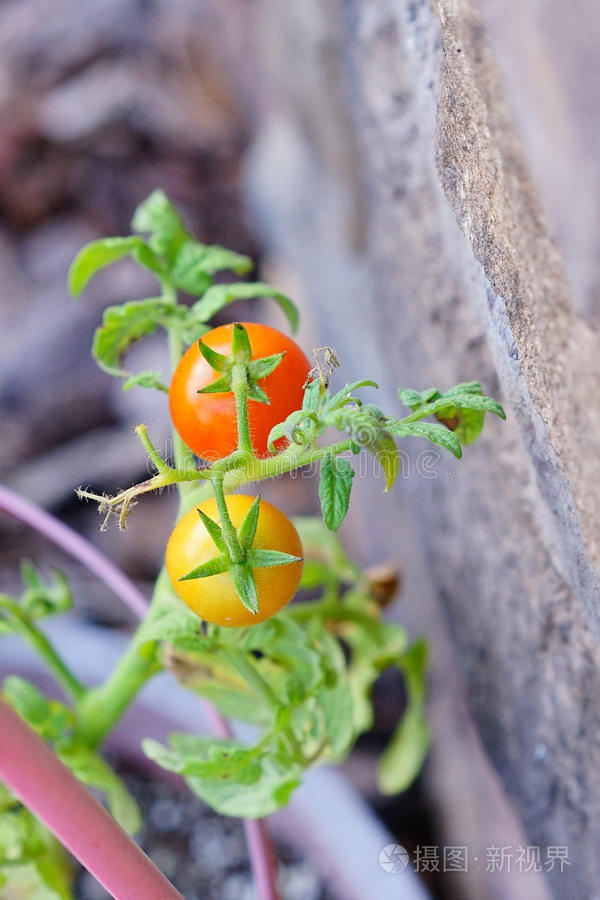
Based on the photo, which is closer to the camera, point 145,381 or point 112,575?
point 145,381

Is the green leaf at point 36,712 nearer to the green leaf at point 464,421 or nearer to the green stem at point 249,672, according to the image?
the green stem at point 249,672

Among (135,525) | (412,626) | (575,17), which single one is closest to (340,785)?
(412,626)

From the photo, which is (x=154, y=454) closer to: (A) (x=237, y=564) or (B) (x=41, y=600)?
(A) (x=237, y=564)

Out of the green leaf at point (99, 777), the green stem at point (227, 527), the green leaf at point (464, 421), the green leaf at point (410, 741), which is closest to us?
the green stem at point (227, 527)
